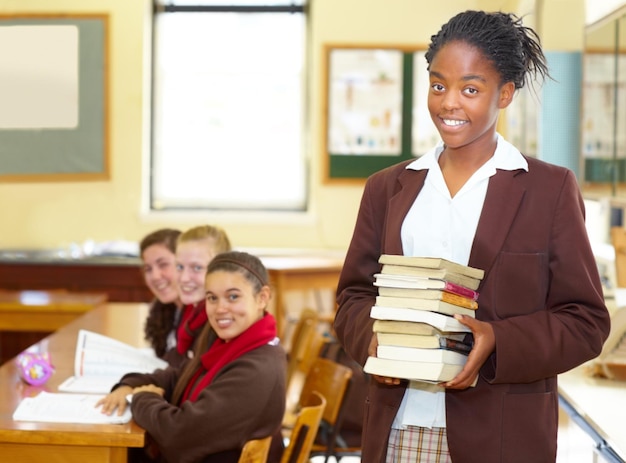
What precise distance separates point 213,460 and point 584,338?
1214 millimetres

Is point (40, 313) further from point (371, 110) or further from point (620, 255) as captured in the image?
point (371, 110)

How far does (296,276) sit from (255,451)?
12.1 ft

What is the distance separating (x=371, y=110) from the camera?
6.97 meters

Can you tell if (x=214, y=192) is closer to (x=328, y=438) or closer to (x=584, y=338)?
(x=328, y=438)

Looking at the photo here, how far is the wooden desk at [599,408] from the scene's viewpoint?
2036 mm

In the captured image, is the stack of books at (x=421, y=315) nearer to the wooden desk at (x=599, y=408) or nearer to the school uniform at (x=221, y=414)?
the wooden desk at (x=599, y=408)

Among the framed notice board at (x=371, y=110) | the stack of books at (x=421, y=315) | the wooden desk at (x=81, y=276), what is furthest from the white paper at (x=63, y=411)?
the framed notice board at (x=371, y=110)

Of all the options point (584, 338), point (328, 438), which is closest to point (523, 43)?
point (584, 338)

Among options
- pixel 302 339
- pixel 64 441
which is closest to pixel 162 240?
pixel 302 339

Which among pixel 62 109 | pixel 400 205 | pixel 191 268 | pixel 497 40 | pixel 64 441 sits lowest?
pixel 64 441

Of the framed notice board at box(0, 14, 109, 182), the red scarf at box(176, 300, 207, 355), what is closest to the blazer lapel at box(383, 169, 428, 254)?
the red scarf at box(176, 300, 207, 355)

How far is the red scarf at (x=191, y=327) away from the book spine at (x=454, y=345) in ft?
4.81

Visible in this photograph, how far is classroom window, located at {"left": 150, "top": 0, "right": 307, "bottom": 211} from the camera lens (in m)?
7.05

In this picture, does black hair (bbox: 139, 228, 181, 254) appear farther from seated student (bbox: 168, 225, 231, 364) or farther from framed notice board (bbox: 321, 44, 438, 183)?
framed notice board (bbox: 321, 44, 438, 183)
